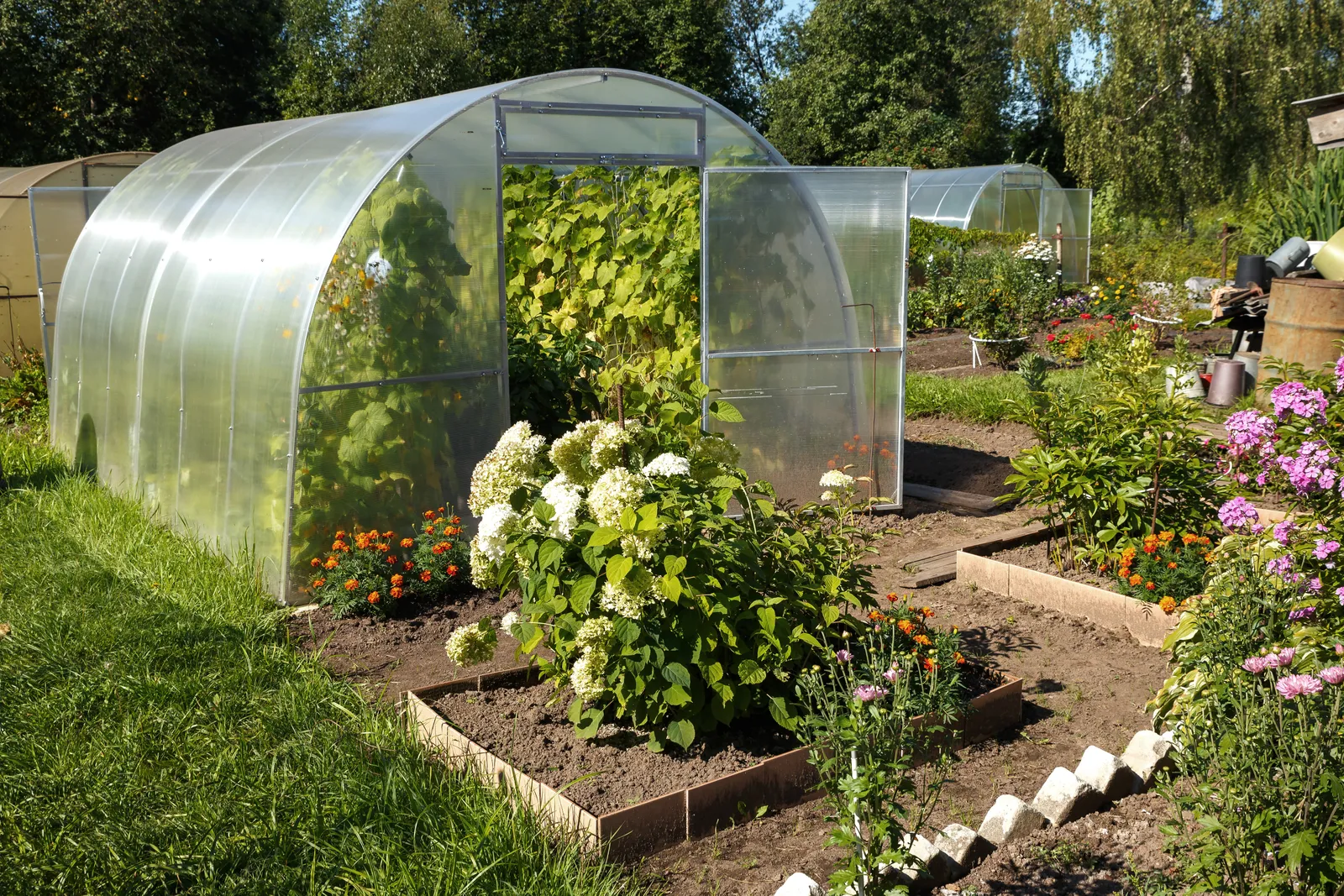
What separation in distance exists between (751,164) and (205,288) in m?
3.56

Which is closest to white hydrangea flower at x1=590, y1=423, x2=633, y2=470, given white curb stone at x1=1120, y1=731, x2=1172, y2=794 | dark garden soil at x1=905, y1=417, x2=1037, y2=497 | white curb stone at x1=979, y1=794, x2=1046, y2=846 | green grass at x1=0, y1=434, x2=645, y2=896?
green grass at x1=0, y1=434, x2=645, y2=896

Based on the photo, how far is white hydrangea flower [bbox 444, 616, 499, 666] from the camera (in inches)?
158

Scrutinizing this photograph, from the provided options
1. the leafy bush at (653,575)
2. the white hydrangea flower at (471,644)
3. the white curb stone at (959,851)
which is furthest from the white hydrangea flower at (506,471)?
the white curb stone at (959,851)

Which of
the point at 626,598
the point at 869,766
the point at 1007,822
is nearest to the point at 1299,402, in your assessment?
the point at 1007,822

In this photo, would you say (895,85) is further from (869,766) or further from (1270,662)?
(869,766)

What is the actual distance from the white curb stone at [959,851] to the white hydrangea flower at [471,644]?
1.71m

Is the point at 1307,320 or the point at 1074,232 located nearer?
the point at 1307,320

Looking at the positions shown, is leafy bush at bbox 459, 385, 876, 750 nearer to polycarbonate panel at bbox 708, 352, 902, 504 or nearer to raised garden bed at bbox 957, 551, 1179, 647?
raised garden bed at bbox 957, 551, 1179, 647

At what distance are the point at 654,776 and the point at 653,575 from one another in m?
0.71

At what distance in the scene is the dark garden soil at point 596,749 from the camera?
369 cm

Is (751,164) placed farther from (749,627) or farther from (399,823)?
(399,823)

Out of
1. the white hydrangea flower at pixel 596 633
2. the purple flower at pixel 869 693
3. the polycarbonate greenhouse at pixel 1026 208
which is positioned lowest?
the white hydrangea flower at pixel 596 633

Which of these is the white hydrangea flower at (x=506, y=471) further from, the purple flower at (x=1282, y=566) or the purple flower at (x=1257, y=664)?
the purple flower at (x=1282, y=566)

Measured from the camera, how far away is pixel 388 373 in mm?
5910
